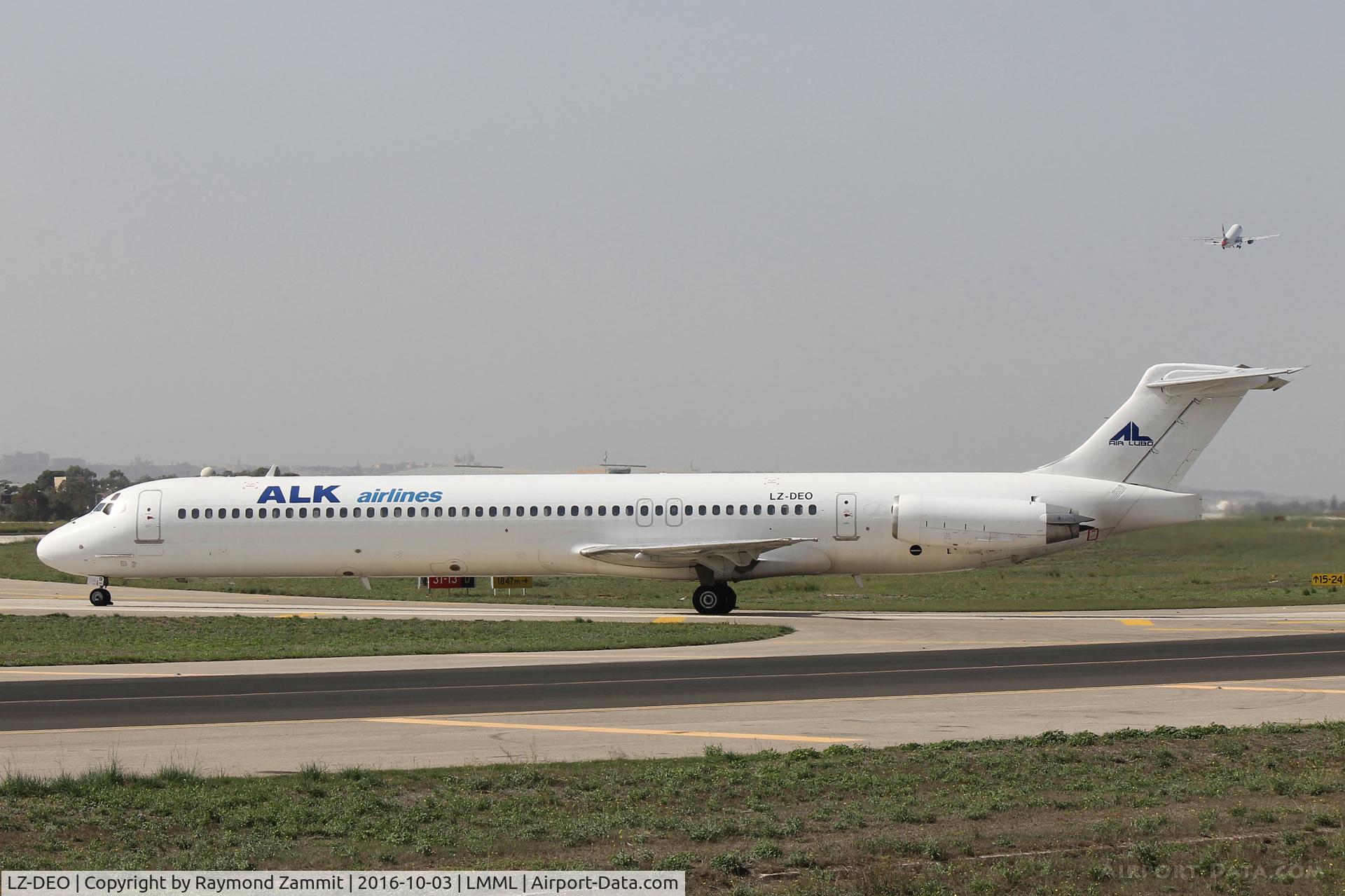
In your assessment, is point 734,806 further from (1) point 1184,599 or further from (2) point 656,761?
(1) point 1184,599

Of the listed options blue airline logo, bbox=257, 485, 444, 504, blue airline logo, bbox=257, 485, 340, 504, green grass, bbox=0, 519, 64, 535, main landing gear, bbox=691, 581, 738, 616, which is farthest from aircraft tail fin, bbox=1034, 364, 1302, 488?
green grass, bbox=0, 519, 64, 535

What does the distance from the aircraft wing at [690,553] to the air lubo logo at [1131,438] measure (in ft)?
28.7

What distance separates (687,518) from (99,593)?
17.6 m

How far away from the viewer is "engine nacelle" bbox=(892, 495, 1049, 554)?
35188 mm

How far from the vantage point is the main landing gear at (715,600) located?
36.3m

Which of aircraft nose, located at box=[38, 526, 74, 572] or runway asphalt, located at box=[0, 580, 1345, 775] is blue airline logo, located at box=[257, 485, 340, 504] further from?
runway asphalt, located at box=[0, 580, 1345, 775]

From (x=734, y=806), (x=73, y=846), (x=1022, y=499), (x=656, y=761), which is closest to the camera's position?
(x=73, y=846)

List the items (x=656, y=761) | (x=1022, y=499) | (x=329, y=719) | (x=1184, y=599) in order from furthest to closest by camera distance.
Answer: (x=1184, y=599), (x=1022, y=499), (x=329, y=719), (x=656, y=761)

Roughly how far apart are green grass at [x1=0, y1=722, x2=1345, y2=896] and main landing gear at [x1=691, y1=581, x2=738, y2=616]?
21415 mm

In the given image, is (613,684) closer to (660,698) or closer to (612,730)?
(660,698)

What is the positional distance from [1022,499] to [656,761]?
76.9 feet

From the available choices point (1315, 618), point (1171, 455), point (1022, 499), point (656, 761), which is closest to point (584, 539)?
point (1022, 499)

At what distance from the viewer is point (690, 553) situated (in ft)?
117

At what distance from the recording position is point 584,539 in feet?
121
